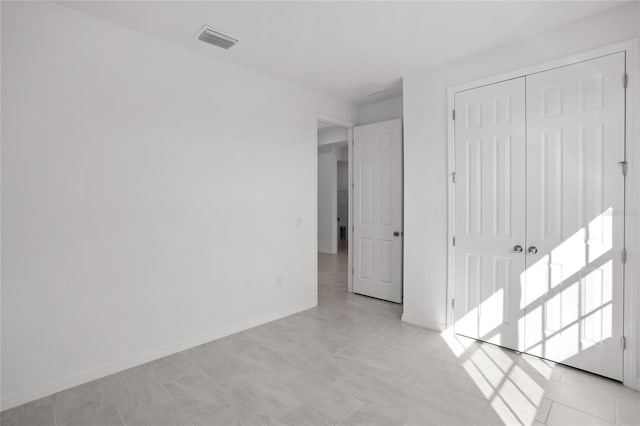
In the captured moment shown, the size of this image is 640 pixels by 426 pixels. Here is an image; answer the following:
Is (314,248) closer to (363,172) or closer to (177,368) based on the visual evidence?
(363,172)

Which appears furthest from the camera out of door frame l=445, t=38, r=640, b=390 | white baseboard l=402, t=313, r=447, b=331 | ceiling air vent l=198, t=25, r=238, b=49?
white baseboard l=402, t=313, r=447, b=331

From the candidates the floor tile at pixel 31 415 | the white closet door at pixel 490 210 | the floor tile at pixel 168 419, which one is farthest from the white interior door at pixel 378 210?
the floor tile at pixel 31 415

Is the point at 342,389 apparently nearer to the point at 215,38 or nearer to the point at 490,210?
the point at 490,210

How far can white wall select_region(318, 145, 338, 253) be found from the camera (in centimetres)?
887

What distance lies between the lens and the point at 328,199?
9047 mm

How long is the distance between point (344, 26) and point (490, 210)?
7.06 ft

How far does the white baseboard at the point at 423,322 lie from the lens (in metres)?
3.51

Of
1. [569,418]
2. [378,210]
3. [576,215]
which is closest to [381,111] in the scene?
[378,210]

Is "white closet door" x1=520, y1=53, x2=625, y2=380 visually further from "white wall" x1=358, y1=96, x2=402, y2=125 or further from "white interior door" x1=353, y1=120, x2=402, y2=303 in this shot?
"white wall" x1=358, y1=96, x2=402, y2=125

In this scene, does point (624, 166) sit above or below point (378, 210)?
above

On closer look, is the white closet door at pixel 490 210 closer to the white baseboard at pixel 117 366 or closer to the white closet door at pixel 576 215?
the white closet door at pixel 576 215

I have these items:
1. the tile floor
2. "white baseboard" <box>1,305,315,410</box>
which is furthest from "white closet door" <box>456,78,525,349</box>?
"white baseboard" <box>1,305,315,410</box>

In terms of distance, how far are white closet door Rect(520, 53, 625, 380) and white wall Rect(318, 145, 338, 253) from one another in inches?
242

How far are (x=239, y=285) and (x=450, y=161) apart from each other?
2.61 meters
